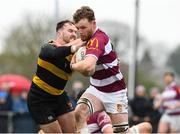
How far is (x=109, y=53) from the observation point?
9594mm

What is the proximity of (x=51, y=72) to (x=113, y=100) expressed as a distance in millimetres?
1116

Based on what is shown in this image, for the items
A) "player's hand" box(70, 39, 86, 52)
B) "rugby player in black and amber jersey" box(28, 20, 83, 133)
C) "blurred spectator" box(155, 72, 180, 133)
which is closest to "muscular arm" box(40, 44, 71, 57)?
"rugby player in black and amber jersey" box(28, 20, 83, 133)

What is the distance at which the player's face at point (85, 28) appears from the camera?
9.34 m

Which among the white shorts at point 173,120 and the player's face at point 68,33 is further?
the white shorts at point 173,120

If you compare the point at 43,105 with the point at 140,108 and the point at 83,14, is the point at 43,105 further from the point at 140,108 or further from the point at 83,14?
the point at 140,108

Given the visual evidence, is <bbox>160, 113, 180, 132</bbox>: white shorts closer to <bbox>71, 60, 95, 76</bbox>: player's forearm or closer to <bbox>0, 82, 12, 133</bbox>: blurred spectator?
<bbox>0, 82, 12, 133</bbox>: blurred spectator

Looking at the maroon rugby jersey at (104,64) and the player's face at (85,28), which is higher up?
the player's face at (85,28)

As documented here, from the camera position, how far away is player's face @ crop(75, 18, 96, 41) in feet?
30.7

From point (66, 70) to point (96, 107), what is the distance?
0.82 meters

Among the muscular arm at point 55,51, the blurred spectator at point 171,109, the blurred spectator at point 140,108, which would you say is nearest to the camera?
the muscular arm at point 55,51

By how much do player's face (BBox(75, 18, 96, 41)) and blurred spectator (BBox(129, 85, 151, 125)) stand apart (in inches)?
366

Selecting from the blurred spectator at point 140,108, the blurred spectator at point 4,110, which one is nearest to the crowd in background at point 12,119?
the blurred spectator at point 4,110

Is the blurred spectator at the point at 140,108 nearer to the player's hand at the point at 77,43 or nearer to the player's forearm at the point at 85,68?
the player's hand at the point at 77,43

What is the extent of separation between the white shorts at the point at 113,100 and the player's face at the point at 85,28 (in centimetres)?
100
